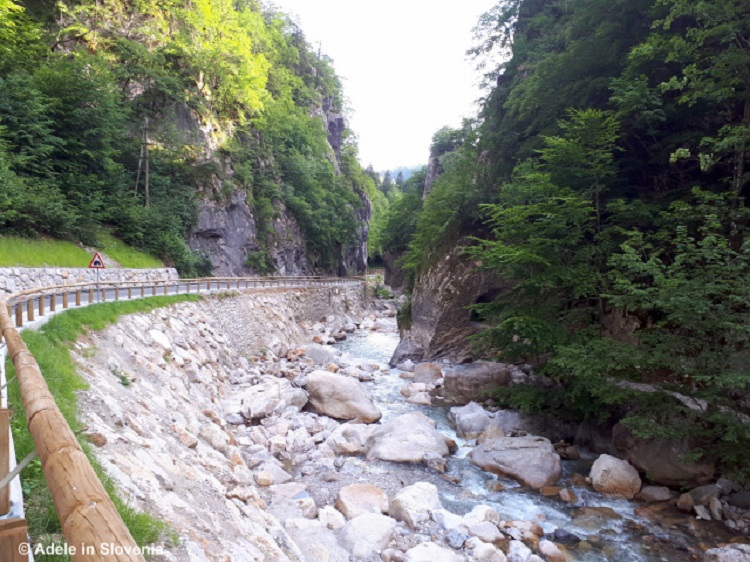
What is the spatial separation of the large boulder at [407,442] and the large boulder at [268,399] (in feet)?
10.2

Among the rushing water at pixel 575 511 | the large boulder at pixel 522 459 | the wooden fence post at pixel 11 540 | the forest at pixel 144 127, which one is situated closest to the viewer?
the wooden fence post at pixel 11 540

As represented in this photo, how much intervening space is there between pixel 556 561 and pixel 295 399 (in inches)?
333

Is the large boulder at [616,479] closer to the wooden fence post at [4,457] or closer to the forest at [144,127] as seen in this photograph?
the wooden fence post at [4,457]

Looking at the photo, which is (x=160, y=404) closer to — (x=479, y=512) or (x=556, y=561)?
(x=479, y=512)

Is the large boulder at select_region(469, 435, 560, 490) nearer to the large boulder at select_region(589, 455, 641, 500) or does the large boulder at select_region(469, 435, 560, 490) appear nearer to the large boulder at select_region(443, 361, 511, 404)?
the large boulder at select_region(589, 455, 641, 500)

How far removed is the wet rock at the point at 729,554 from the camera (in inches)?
251

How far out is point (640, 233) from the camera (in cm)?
1016

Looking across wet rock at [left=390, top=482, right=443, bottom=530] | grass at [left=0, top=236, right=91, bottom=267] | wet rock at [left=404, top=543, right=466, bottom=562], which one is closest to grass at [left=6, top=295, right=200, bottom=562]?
wet rock at [left=404, top=543, right=466, bottom=562]

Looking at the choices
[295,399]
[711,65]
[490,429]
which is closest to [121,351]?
[295,399]

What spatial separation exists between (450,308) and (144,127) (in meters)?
22.7

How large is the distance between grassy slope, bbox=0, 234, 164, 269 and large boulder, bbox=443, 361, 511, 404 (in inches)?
632

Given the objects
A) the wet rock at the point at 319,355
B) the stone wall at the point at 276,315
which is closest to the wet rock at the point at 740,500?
the wet rock at the point at 319,355

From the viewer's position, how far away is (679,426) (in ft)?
27.7

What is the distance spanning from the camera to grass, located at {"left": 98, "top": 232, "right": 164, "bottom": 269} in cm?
2135
